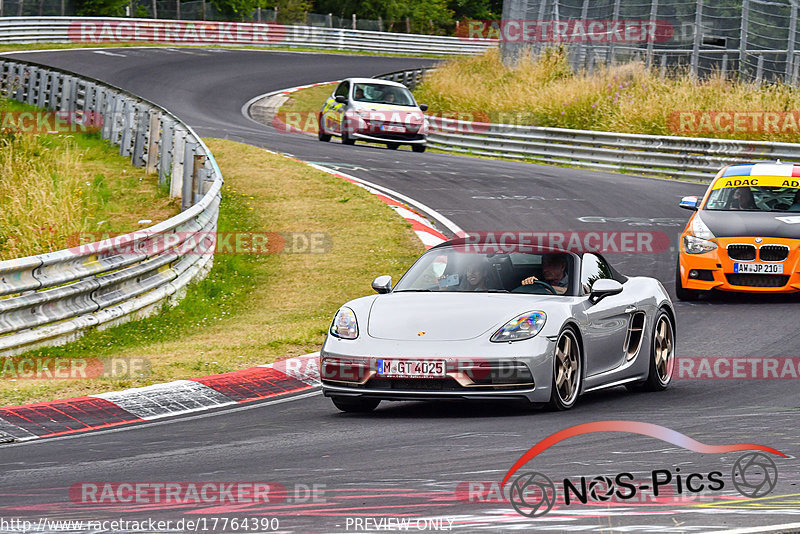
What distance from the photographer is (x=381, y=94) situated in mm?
31625

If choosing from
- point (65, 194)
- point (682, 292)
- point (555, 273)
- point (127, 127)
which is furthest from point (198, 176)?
point (555, 273)

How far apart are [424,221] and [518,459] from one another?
12987mm

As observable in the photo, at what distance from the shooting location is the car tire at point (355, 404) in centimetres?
938

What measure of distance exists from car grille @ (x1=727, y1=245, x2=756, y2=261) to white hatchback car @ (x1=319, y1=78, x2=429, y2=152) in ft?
54.1

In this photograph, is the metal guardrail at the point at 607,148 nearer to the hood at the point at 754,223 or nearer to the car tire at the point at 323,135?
the car tire at the point at 323,135

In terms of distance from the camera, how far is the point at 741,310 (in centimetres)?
1492

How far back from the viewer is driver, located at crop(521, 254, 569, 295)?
32.5 ft

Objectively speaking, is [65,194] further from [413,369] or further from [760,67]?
[760,67]

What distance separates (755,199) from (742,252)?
1087 millimetres

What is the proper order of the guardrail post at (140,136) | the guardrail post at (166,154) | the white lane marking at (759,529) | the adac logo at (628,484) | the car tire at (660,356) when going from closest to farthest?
the white lane marking at (759,529) → the adac logo at (628,484) → the car tire at (660,356) → the guardrail post at (166,154) → the guardrail post at (140,136)

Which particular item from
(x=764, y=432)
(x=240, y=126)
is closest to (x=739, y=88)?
(x=240, y=126)

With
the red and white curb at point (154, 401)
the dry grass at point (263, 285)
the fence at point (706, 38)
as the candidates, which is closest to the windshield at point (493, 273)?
the red and white curb at point (154, 401)

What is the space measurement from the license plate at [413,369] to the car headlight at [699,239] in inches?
296

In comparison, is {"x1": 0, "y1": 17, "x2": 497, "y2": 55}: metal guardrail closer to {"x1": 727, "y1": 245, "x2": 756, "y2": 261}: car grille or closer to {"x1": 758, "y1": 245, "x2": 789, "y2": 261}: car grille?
{"x1": 727, "y1": 245, "x2": 756, "y2": 261}: car grille
